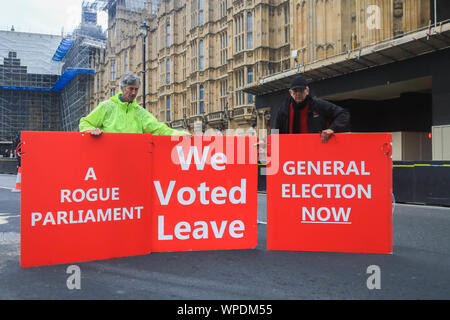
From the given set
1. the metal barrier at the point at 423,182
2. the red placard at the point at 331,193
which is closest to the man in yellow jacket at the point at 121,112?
the red placard at the point at 331,193

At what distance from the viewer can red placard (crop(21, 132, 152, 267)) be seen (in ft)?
14.3

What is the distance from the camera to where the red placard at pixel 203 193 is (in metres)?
4.97

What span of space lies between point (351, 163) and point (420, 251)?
4.13ft

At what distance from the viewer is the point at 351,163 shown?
5.04 metres

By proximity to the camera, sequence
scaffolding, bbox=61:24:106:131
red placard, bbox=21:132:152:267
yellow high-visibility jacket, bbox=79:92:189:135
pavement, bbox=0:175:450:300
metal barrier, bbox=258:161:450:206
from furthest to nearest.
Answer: scaffolding, bbox=61:24:106:131
metal barrier, bbox=258:161:450:206
yellow high-visibility jacket, bbox=79:92:189:135
red placard, bbox=21:132:152:267
pavement, bbox=0:175:450:300

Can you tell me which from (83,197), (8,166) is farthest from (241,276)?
(8,166)

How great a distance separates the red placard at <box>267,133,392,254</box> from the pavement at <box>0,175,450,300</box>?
0.66 ft

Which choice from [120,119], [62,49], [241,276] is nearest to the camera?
[241,276]

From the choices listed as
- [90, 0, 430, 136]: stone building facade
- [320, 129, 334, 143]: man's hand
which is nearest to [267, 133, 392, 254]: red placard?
[320, 129, 334, 143]: man's hand

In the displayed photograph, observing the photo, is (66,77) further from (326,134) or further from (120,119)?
(326,134)

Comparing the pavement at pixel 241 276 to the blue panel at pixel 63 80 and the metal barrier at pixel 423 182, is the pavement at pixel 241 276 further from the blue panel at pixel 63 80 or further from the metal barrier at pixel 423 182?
the blue panel at pixel 63 80

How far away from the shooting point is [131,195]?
4770 millimetres

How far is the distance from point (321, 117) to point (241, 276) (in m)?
2.53

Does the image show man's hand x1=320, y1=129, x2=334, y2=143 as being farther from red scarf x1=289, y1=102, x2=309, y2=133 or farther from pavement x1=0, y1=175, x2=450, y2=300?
pavement x1=0, y1=175, x2=450, y2=300
